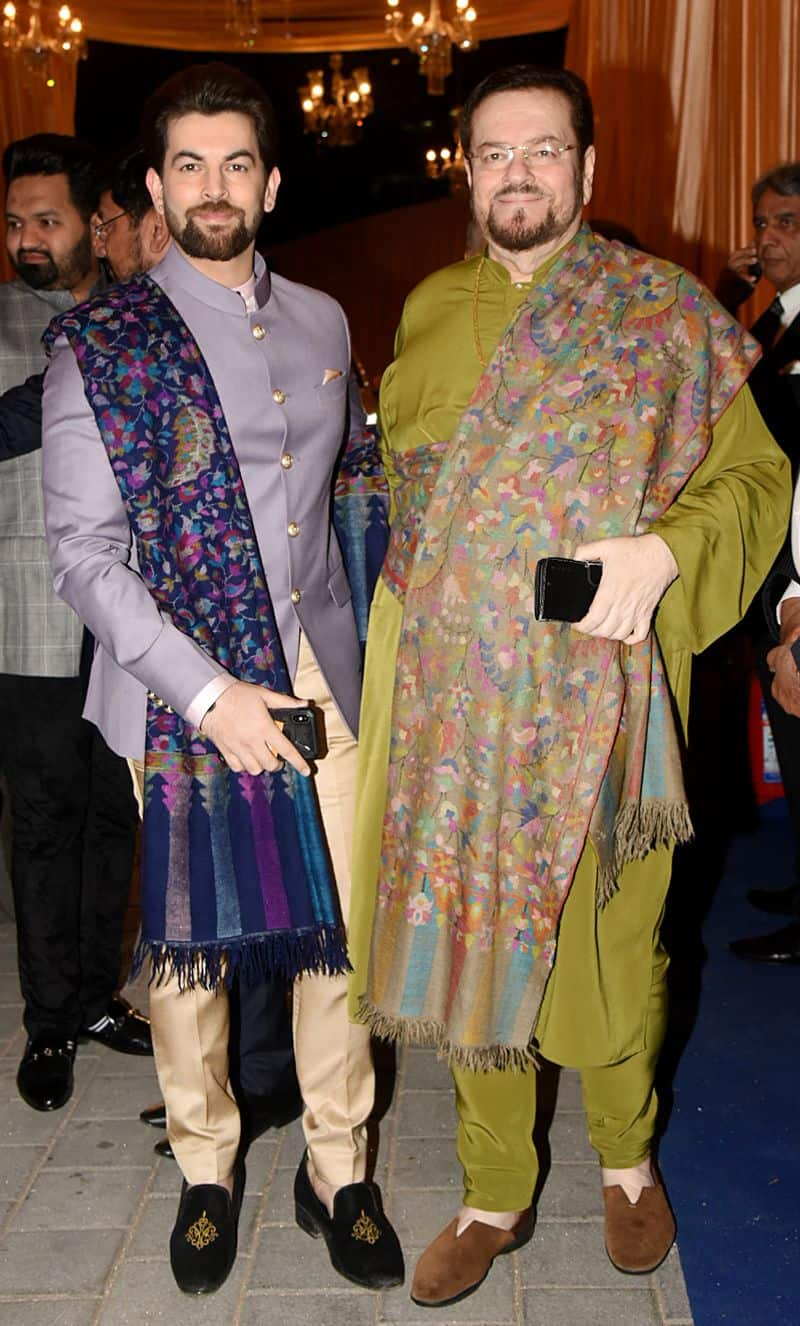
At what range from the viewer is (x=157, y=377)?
1.86m

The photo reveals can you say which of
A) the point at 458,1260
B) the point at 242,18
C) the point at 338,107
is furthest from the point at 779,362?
the point at 338,107

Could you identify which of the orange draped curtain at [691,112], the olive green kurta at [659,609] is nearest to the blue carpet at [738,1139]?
the olive green kurta at [659,609]

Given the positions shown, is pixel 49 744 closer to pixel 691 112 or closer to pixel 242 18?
pixel 691 112

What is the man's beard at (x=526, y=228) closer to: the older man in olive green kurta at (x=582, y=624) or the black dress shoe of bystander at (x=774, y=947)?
the older man in olive green kurta at (x=582, y=624)

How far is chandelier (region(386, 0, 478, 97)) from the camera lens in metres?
5.45

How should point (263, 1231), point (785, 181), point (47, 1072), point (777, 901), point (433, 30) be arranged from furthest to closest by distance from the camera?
1. point (433, 30)
2. point (777, 901)
3. point (785, 181)
4. point (47, 1072)
5. point (263, 1231)

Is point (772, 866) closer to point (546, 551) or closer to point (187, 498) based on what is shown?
point (546, 551)

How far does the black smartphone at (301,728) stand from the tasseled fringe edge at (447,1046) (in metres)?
0.50

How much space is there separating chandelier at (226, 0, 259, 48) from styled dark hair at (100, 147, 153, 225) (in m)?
3.12

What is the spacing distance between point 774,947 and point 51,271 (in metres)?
2.26

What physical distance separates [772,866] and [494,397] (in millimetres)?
2477

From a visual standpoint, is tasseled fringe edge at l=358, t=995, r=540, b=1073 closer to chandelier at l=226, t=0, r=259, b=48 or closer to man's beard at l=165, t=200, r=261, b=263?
man's beard at l=165, t=200, r=261, b=263

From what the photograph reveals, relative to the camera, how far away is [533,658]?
1884 mm

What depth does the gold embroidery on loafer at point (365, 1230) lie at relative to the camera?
210 centimetres
